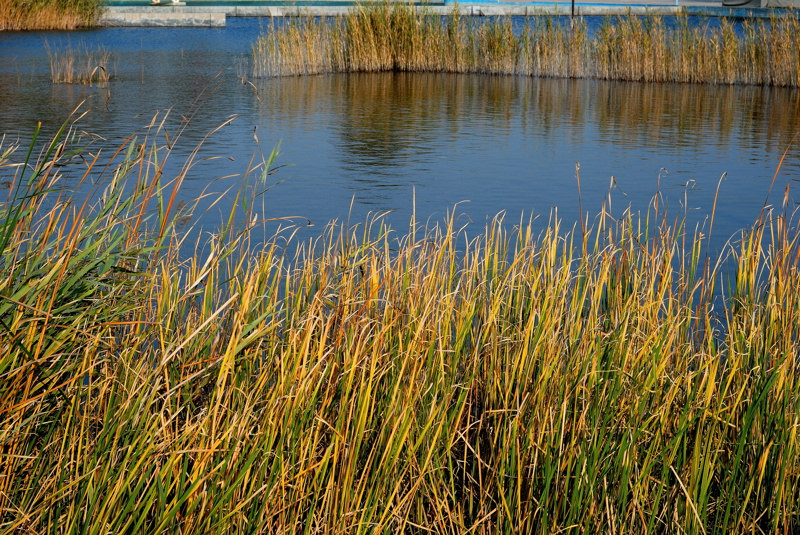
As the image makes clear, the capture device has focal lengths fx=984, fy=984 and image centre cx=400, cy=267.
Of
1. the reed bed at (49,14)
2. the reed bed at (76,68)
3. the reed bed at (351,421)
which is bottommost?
the reed bed at (351,421)

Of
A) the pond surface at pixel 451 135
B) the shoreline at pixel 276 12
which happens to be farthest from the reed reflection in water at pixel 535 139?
the shoreline at pixel 276 12

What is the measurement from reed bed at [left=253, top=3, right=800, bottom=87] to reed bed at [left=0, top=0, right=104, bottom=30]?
7888 millimetres

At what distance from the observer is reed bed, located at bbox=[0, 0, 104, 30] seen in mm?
19344

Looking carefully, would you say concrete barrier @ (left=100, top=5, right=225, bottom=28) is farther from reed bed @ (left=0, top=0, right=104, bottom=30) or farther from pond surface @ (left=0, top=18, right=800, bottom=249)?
pond surface @ (left=0, top=18, right=800, bottom=249)

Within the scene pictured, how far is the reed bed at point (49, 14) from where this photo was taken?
63.5ft

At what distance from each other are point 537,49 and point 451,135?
5063 mm

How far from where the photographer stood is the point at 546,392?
239 cm

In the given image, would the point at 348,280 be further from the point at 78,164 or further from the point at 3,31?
the point at 3,31

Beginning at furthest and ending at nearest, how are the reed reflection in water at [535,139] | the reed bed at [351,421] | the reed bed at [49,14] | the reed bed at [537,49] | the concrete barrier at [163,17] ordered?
the concrete barrier at [163,17] → the reed bed at [49,14] → the reed bed at [537,49] → the reed reflection in water at [535,139] → the reed bed at [351,421]

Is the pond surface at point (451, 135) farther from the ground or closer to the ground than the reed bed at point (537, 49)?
closer to the ground

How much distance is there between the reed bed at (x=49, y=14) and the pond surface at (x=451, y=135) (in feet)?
16.8

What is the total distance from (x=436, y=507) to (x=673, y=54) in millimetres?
11867

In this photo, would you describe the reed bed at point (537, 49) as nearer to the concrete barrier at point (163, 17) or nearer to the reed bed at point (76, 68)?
the reed bed at point (76, 68)

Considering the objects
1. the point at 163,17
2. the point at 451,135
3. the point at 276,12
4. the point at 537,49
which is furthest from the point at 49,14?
the point at 451,135
